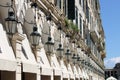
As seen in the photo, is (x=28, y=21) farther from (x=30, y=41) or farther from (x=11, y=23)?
(x=11, y=23)

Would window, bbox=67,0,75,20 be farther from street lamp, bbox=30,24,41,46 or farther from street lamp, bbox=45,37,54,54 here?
street lamp, bbox=30,24,41,46

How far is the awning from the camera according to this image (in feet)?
38.9

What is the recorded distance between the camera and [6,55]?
12375 millimetres

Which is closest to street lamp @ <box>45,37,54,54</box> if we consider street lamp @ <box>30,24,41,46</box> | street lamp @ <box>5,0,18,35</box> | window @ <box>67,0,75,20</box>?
street lamp @ <box>30,24,41,46</box>

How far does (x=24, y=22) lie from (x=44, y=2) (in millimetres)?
3375

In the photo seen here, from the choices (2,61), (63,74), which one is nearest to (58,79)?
(63,74)

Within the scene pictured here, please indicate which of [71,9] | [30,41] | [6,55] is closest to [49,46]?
[30,41]

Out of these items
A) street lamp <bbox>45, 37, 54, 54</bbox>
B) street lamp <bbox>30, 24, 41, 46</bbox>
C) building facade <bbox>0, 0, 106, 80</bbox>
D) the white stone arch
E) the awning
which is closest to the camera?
the awning

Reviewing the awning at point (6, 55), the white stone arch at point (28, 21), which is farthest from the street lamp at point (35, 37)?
the awning at point (6, 55)

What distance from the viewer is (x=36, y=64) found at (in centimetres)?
1588

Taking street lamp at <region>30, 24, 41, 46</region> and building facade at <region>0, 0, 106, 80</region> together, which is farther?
street lamp at <region>30, 24, 41, 46</region>

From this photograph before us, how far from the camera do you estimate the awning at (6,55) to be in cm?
1185

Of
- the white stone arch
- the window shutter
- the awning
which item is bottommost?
the awning

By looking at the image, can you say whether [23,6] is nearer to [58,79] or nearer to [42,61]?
[42,61]
